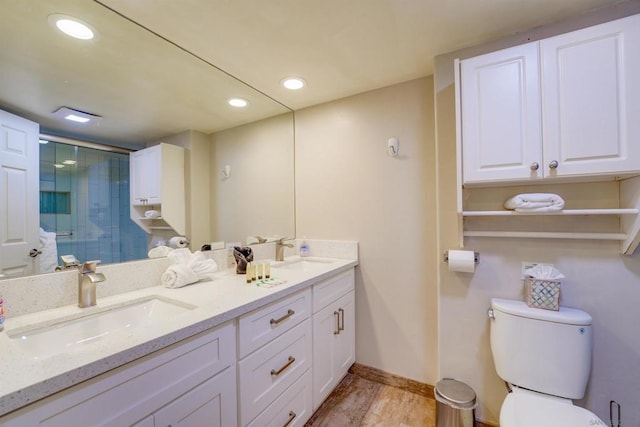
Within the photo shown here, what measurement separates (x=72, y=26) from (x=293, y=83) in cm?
117

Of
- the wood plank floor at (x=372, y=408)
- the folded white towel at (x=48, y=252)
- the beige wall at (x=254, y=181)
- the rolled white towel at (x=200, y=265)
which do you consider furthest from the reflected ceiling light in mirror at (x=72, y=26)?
the wood plank floor at (x=372, y=408)

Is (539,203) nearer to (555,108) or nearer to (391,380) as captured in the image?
(555,108)

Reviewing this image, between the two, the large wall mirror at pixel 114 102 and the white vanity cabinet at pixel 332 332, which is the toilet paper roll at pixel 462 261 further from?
the large wall mirror at pixel 114 102

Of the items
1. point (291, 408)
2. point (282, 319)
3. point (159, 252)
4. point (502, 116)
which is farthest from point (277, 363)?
point (502, 116)

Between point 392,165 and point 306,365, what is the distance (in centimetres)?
144

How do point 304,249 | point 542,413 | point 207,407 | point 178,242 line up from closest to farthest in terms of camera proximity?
1. point 207,407
2. point 542,413
3. point 178,242
4. point 304,249

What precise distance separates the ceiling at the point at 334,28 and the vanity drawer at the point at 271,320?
138cm

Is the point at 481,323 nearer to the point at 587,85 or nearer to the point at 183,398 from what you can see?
the point at 587,85

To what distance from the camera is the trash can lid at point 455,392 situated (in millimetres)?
1418

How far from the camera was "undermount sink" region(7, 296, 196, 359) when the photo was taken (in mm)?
905

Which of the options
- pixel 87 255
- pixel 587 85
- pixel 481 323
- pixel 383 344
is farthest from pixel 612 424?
pixel 87 255

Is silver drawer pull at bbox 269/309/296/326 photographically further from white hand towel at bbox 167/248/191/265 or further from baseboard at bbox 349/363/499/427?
baseboard at bbox 349/363/499/427

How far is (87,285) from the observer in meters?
1.09

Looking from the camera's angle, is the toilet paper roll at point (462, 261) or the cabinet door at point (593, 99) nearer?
the cabinet door at point (593, 99)
